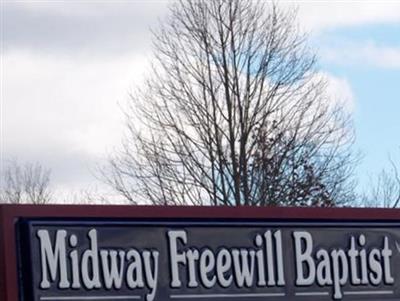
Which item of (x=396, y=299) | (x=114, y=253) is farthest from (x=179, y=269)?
(x=396, y=299)

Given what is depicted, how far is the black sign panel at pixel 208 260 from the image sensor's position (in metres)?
9.53

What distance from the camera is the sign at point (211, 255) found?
31.3 feet

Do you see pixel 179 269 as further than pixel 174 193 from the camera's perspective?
No

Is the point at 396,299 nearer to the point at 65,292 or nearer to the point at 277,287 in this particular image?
the point at 277,287

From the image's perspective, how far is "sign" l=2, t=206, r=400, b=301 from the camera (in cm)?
953

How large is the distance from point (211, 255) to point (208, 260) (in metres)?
0.04

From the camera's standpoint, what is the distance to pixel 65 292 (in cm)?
954

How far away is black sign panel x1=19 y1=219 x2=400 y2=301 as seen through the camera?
31.3 feet

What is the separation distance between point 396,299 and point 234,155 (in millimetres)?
14197

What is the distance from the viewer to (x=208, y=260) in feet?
33.1

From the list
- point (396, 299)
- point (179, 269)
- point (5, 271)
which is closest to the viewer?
point (5, 271)

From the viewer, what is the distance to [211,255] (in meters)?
10.1

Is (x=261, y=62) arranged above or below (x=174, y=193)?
above

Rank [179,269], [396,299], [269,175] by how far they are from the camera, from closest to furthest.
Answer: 1. [179,269]
2. [396,299]
3. [269,175]
